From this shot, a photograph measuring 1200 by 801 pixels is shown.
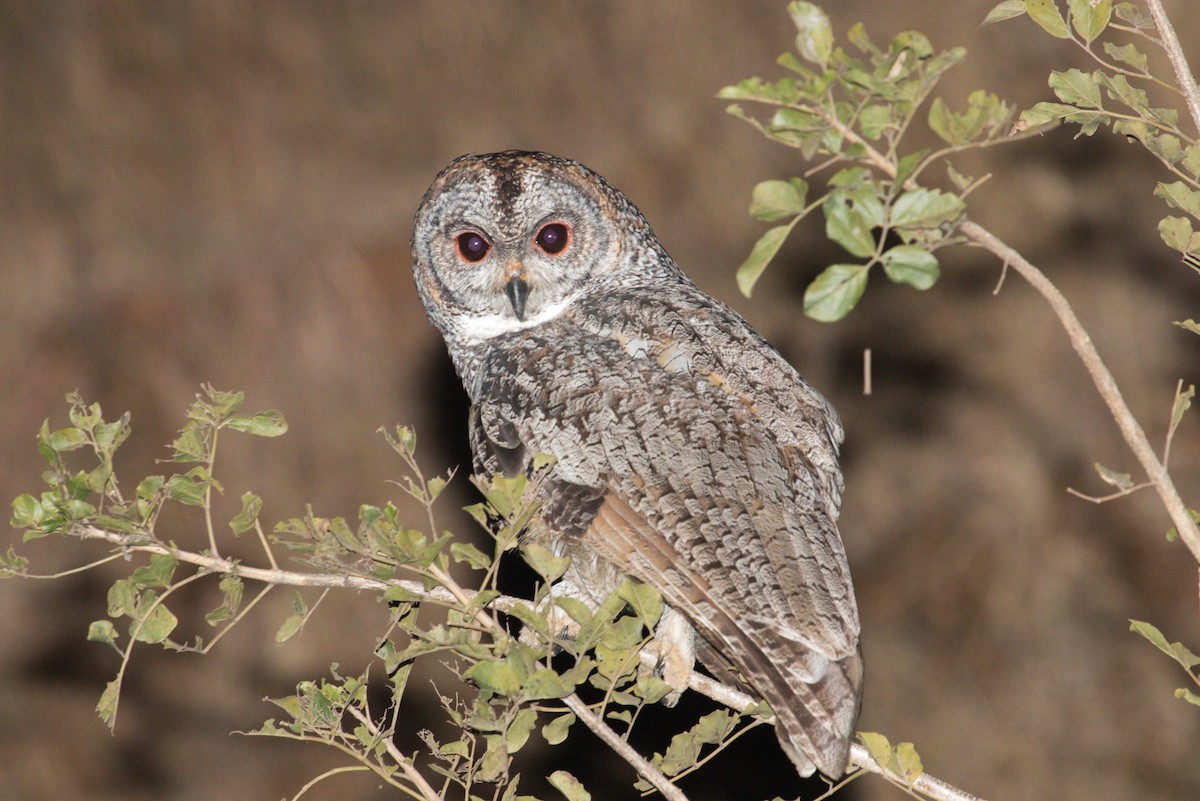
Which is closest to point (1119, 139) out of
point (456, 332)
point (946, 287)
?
point (946, 287)

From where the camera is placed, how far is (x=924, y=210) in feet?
4.53

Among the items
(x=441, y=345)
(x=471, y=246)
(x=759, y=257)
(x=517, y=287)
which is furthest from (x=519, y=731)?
(x=441, y=345)

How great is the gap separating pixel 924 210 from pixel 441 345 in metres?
4.35

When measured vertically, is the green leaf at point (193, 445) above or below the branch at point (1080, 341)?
below

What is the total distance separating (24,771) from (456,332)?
3661 millimetres

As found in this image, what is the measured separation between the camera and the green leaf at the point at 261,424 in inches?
71.6

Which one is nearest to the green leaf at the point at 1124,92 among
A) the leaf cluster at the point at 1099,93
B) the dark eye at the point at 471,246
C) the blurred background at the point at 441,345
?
the leaf cluster at the point at 1099,93

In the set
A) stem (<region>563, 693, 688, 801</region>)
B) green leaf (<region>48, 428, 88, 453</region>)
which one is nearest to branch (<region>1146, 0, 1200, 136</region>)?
stem (<region>563, 693, 688, 801</region>)

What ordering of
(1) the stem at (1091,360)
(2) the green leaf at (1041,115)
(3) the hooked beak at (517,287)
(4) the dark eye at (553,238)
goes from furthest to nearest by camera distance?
(4) the dark eye at (553,238) < (3) the hooked beak at (517,287) < (2) the green leaf at (1041,115) < (1) the stem at (1091,360)

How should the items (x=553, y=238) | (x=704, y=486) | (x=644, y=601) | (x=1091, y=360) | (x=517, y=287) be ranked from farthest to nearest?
Answer: (x=553, y=238), (x=517, y=287), (x=704, y=486), (x=644, y=601), (x=1091, y=360)

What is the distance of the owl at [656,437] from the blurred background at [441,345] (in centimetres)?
199

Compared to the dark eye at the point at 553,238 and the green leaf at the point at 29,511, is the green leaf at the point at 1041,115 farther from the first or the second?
the dark eye at the point at 553,238

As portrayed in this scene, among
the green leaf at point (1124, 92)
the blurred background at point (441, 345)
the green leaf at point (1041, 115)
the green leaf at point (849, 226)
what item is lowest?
the blurred background at point (441, 345)

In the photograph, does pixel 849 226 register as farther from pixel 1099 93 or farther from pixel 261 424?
pixel 261 424
